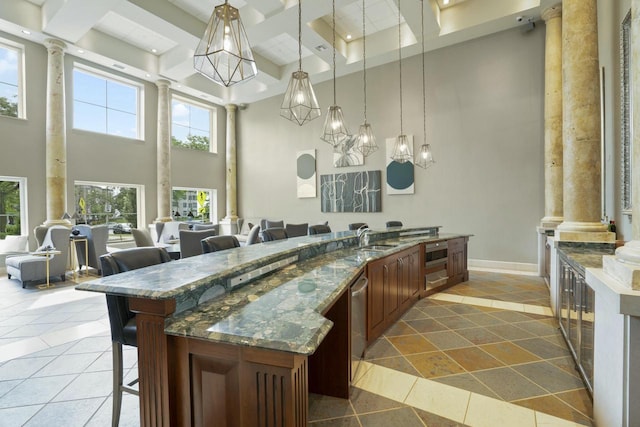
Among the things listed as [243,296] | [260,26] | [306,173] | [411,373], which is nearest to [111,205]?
[306,173]

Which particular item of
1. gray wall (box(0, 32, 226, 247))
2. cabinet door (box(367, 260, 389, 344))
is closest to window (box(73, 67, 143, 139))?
gray wall (box(0, 32, 226, 247))

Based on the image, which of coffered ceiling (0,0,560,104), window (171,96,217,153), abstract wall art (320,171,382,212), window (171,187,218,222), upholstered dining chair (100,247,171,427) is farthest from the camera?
window (171,187,218,222)

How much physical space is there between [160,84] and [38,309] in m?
6.34

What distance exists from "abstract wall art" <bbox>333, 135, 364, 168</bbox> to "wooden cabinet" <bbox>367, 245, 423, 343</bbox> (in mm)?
4206

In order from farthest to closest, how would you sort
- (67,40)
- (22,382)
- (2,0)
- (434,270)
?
(67,40), (2,0), (434,270), (22,382)

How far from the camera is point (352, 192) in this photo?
321 inches

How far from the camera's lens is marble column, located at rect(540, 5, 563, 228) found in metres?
5.39

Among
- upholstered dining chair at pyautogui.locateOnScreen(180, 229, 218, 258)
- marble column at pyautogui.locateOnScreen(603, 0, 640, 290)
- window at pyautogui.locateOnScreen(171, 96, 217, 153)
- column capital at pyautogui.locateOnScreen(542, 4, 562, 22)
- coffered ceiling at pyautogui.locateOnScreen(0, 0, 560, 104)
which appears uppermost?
coffered ceiling at pyautogui.locateOnScreen(0, 0, 560, 104)

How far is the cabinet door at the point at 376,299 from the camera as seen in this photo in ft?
9.30

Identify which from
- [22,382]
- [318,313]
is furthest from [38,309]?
[318,313]

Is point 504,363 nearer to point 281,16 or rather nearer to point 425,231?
point 425,231

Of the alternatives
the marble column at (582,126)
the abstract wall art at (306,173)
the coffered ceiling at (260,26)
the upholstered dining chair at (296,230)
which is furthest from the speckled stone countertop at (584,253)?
the abstract wall art at (306,173)

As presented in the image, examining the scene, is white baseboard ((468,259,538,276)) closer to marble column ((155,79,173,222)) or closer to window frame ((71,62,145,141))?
marble column ((155,79,173,222))

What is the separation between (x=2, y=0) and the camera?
573 centimetres
